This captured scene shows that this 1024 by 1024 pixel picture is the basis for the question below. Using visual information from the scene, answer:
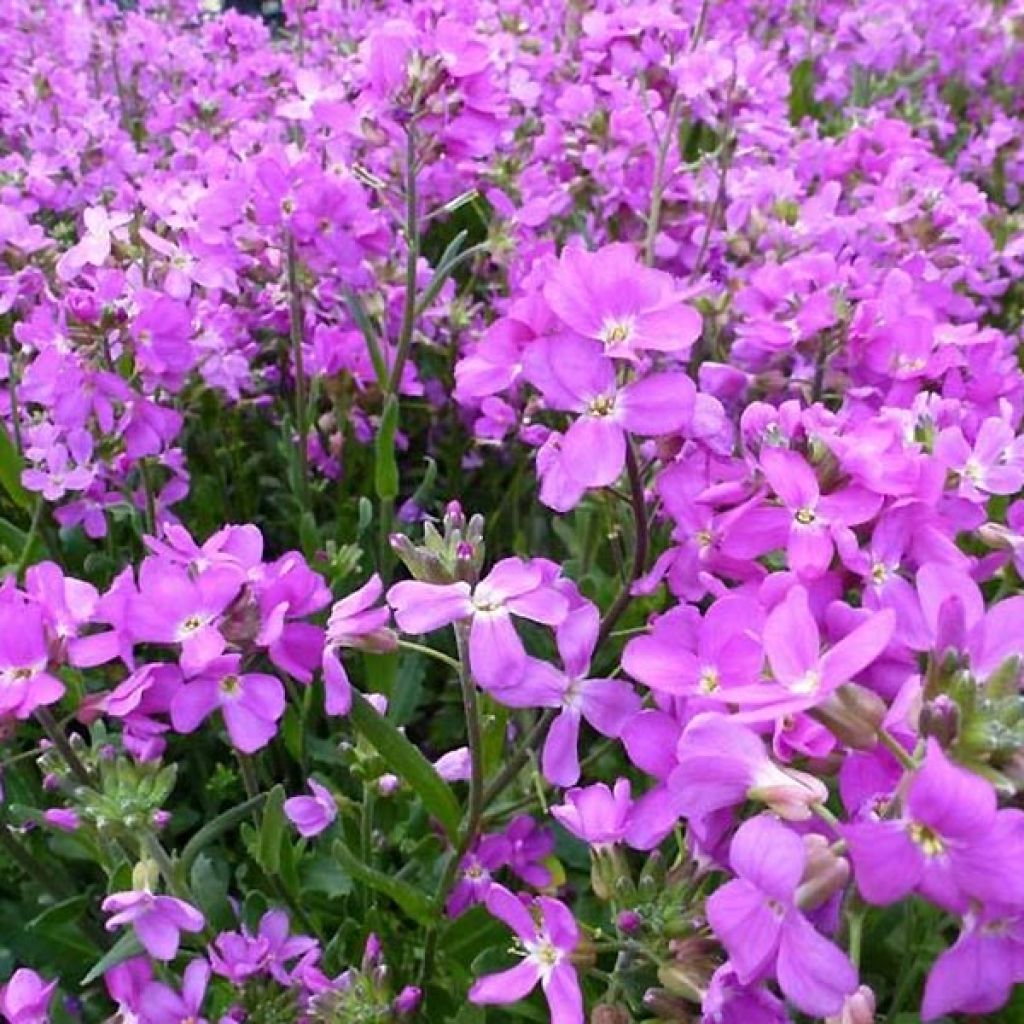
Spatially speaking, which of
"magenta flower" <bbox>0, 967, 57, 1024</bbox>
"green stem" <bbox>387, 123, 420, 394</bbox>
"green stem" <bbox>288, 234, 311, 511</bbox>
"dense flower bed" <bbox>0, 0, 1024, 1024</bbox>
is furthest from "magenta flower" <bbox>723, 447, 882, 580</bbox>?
"green stem" <bbox>288, 234, 311, 511</bbox>

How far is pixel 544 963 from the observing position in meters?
1.13

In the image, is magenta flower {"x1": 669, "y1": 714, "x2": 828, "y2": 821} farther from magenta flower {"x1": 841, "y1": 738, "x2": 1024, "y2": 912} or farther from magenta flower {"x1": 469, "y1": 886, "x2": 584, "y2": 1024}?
magenta flower {"x1": 469, "y1": 886, "x2": 584, "y2": 1024}

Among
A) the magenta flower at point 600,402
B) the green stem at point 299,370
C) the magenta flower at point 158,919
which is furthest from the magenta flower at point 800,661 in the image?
the green stem at point 299,370

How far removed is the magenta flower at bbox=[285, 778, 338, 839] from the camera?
4.76ft

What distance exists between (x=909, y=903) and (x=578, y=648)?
0.41 metres

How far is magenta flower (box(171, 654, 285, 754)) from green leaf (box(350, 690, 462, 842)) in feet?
0.29

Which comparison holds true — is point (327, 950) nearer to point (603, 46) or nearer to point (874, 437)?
point (874, 437)

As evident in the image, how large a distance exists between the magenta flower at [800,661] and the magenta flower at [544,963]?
0.32 meters

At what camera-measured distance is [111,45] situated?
3600 millimetres

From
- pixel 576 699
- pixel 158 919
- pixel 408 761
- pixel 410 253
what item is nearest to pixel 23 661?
pixel 158 919

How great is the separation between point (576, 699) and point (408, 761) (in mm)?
239

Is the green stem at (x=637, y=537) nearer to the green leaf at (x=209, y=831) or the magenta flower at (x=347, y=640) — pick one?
the magenta flower at (x=347, y=640)

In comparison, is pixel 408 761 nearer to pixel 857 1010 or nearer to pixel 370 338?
pixel 857 1010

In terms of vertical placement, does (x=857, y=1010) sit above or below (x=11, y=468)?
above
